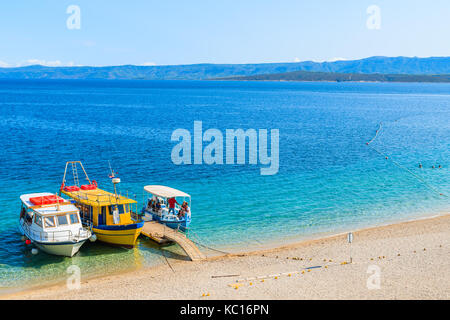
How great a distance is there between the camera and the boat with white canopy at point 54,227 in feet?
84.8

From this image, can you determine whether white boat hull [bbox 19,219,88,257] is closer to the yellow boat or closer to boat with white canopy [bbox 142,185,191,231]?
the yellow boat

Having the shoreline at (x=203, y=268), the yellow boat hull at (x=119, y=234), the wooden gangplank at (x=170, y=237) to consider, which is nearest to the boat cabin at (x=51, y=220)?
the yellow boat hull at (x=119, y=234)

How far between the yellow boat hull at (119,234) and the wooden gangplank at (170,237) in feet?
6.45

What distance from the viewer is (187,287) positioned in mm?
21188

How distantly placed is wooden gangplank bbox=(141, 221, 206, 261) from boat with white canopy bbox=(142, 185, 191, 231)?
20.5 inches

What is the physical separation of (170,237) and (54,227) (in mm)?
7430

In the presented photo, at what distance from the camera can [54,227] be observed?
26469 mm

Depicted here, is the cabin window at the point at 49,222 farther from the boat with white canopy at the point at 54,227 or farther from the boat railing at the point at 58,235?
the boat railing at the point at 58,235

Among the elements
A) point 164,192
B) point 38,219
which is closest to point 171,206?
point 164,192

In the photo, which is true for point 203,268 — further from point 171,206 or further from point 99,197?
point 99,197

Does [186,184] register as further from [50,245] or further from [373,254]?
[373,254]

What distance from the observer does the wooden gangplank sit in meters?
26.8

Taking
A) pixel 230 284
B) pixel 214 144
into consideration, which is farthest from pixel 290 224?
pixel 214 144

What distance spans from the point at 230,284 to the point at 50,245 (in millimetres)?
11886
